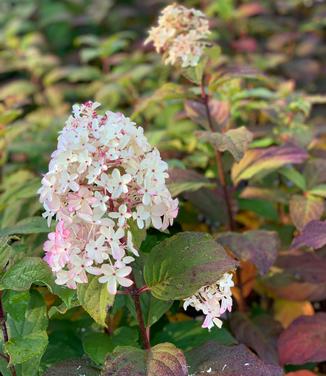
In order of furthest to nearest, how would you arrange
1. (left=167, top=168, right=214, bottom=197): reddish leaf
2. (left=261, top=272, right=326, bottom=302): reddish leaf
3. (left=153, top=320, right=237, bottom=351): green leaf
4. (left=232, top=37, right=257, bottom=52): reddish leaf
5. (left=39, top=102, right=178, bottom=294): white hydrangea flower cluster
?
(left=232, top=37, right=257, bottom=52): reddish leaf
(left=261, top=272, right=326, bottom=302): reddish leaf
(left=167, top=168, right=214, bottom=197): reddish leaf
(left=153, top=320, right=237, bottom=351): green leaf
(left=39, top=102, right=178, bottom=294): white hydrangea flower cluster

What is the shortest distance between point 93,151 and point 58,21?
297 cm

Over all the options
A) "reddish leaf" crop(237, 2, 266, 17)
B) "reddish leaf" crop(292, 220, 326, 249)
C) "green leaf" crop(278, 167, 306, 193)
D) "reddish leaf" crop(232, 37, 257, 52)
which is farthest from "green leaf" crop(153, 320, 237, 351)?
"reddish leaf" crop(237, 2, 266, 17)

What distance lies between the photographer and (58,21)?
3.89 m

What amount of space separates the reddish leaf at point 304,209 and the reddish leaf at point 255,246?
0.28 ft

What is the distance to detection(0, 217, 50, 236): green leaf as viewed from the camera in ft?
4.58

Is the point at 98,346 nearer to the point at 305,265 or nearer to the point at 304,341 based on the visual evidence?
the point at 304,341

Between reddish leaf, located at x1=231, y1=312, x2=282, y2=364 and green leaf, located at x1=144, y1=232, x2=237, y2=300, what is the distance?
0.48 meters

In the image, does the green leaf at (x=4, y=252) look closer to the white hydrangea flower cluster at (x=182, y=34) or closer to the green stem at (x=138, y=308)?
the green stem at (x=138, y=308)

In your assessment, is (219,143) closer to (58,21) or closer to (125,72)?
(125,72)

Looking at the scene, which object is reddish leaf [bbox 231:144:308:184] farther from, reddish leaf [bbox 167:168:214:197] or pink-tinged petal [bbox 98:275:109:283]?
pink-tinged petal [bbox 98:275:109:283]

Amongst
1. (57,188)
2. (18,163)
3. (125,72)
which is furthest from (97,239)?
(125,72)

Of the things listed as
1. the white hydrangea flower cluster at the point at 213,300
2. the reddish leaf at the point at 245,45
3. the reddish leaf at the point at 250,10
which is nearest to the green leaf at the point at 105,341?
the white hydrangea flower cluster at the point at 213,300

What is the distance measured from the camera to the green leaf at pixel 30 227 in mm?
1396

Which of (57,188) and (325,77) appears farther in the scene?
(325,77)
